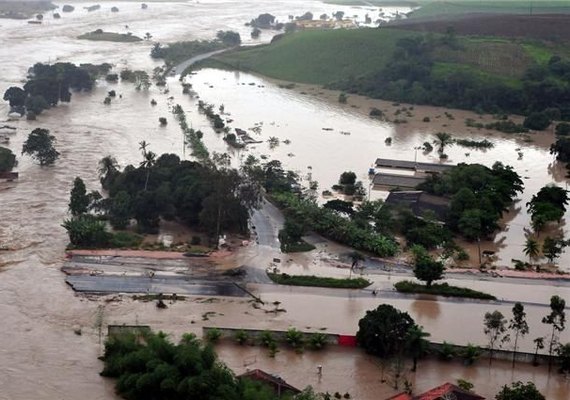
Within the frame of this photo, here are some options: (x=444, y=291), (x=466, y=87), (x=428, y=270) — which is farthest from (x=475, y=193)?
(x=466, y=87)

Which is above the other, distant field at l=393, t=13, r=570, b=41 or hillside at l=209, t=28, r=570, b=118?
distant field at l=393, t=13, r=570, b=41

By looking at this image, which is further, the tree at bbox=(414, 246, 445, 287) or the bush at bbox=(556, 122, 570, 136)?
the bush at bbox=(556, 122, 570, 136)

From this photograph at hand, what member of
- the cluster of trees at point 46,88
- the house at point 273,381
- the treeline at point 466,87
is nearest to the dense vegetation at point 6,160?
the cluster of trees at point 46,88

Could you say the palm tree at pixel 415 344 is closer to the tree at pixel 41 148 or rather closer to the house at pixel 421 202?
the house at pixel 421 202

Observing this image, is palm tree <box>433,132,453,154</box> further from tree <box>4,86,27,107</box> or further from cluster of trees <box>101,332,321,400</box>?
cluster of trees <box>101,332,321,400</box>

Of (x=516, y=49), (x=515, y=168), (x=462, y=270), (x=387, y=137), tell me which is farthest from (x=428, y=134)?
(x=462, y=270)

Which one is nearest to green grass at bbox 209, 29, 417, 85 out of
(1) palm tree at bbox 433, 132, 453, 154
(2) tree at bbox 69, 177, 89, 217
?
(1) palm tree at bbox 433, 132, 453, 154

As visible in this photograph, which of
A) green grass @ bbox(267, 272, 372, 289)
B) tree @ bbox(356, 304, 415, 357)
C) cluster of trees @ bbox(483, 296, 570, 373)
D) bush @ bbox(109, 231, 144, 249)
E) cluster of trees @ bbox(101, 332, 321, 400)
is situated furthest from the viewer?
bush @ bbox(109, 231, 144, 249)

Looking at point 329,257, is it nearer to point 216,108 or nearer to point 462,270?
point 462,270
